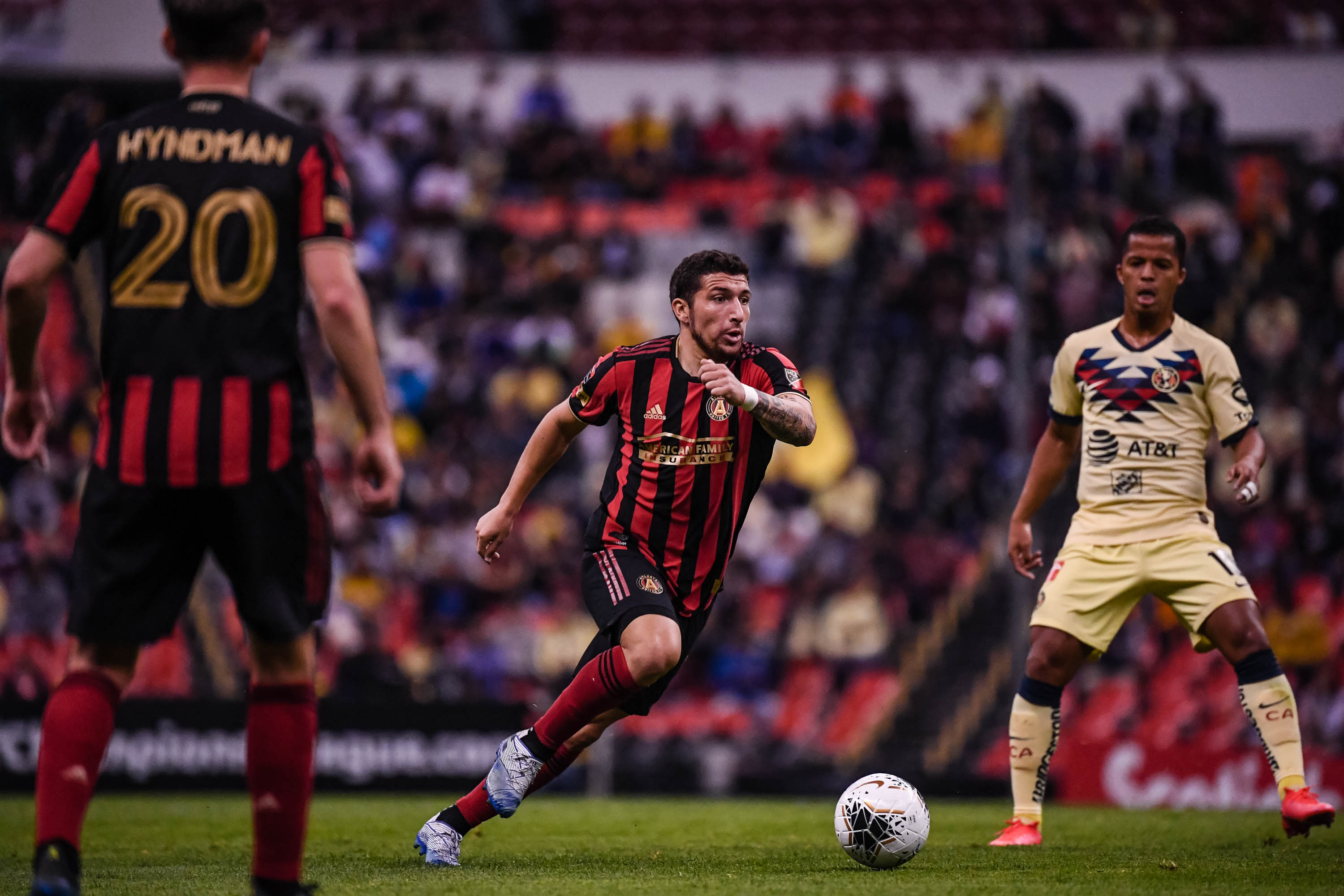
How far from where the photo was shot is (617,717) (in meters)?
6.49

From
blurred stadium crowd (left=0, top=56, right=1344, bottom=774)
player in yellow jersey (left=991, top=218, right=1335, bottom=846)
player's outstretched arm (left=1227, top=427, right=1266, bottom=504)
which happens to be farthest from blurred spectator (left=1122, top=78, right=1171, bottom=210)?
player's outstretched arm (left=1227, top=427, right=1266, bottom=504)

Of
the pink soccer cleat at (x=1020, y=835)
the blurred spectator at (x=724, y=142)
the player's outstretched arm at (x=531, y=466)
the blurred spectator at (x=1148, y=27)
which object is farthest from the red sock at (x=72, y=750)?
the blurred spectator at (x=1148, y=27)

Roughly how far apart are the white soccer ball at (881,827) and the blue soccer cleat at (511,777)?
1257 mm

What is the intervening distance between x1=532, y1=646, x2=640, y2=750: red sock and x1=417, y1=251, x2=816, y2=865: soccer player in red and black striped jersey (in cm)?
1

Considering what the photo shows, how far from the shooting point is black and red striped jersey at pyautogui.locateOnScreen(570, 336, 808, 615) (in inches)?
258

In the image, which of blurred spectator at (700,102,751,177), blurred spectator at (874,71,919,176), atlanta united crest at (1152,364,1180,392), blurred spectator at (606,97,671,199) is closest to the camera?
atlanta united crest at (1152,364,1180,392)

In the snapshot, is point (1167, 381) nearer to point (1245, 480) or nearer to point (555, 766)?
point (1245, 480)


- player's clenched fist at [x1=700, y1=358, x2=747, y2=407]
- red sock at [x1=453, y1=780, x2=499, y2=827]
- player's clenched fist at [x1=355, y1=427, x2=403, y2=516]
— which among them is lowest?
red sock at [x1=453, y1=780, x2=499, y2=827]

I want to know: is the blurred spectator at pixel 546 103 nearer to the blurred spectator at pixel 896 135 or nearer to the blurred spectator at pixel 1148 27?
the blurred spectator at pixel 896 135

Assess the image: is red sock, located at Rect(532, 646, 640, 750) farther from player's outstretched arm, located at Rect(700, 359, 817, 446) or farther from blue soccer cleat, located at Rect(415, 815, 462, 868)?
player's outstretched arm, located at Rect(700, 359, 817, 446)

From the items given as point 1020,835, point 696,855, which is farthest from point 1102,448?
point 696,855

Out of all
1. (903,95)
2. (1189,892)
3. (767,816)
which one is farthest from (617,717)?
(903,95)

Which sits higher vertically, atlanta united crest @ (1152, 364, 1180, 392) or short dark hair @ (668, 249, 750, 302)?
short dark hair @ (668, 249, 750, 302)

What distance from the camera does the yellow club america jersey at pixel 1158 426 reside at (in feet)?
23.2
